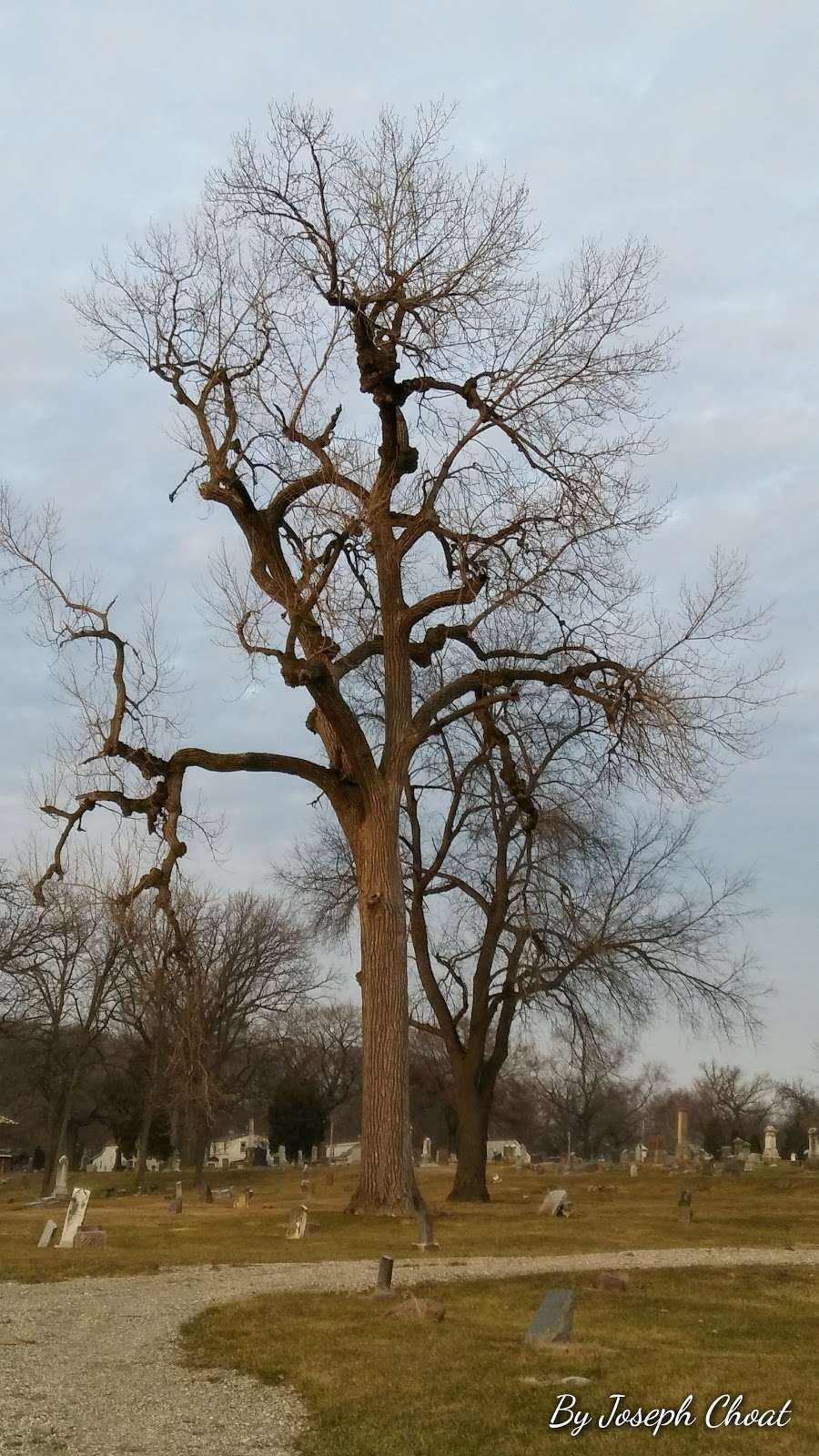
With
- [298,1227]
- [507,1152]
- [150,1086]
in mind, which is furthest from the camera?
[507,1152]

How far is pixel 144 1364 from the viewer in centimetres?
830

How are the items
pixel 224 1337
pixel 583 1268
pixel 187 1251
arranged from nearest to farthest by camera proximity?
pixel 224 1337 → pixel 583 1268 → pixel 187 1251

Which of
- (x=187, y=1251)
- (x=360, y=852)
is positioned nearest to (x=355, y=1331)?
(x=187, y=1251)

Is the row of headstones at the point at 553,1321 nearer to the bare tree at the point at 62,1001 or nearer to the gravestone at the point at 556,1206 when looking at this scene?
the gravestone at the point at 556,1206

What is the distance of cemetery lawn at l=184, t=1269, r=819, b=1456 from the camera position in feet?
20.7

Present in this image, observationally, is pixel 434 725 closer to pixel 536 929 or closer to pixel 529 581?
pixel 529 581

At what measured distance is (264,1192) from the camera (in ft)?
131

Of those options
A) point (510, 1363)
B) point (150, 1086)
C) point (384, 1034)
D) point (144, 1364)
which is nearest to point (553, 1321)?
point (510, 1363)

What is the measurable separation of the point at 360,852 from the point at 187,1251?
610 cm

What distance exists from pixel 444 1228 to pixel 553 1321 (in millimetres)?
10829

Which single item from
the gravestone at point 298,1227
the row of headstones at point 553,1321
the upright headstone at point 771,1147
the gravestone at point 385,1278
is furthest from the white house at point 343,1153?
the row of headstones at point 553,1321

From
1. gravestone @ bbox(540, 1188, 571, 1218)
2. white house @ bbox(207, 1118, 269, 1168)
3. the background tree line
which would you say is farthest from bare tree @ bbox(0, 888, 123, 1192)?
white house @ bbox(207, 1118, 269, 1168)

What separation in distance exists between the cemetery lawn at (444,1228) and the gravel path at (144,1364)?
1.15 meters

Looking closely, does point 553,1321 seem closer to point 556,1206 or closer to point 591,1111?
point 556,1206
